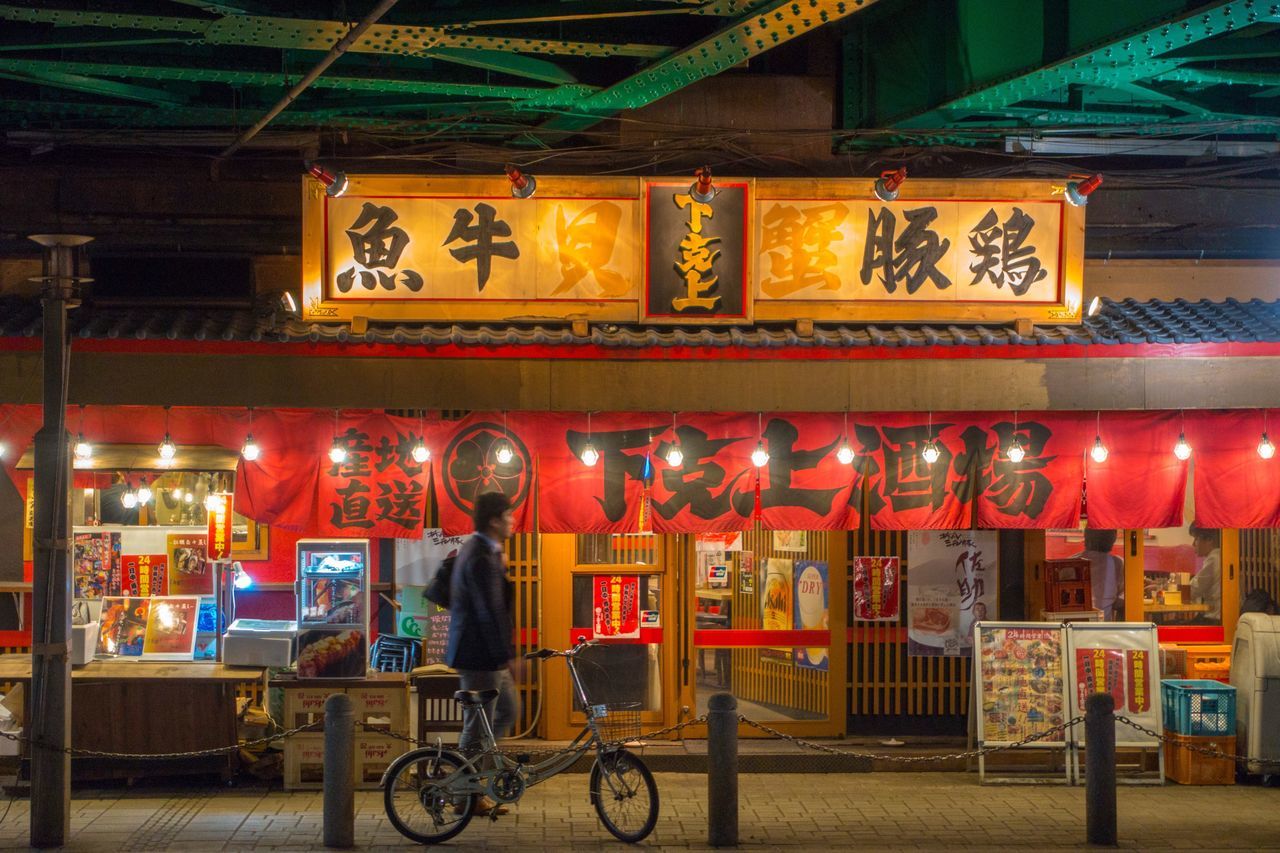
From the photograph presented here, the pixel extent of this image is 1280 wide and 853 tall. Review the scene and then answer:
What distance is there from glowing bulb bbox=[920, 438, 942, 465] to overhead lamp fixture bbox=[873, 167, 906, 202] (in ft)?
8.08

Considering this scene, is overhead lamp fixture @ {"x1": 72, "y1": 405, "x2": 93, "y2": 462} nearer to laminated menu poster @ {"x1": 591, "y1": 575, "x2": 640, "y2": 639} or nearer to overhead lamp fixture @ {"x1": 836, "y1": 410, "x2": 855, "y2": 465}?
laminated menu poster @ {"x1": 591, "y1": 575, "x2": 640, "y2": 639}

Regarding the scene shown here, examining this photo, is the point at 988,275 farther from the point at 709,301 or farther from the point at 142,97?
the point at 142,97

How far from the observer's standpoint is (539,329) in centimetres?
1230

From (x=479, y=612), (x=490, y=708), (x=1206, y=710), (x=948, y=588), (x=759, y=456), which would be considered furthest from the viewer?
(x=948, y=588)

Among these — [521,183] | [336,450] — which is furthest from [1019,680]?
[336,450]

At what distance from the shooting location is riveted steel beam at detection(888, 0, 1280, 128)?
352 inches

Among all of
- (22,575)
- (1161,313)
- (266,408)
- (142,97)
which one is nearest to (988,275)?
(1161,313)

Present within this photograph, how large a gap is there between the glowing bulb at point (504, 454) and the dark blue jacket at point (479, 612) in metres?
2.02

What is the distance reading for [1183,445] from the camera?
484 inches

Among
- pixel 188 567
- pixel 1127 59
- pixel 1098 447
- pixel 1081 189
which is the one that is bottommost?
pixel 188 567

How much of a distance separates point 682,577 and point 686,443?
6.88 ft

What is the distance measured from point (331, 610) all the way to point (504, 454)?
225cm

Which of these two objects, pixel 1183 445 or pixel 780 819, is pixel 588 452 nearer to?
pixel 780 819

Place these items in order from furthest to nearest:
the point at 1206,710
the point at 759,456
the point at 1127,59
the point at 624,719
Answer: the point at 624,719, the point at 1206,710, the point at 759,456, the point at 1127,59
